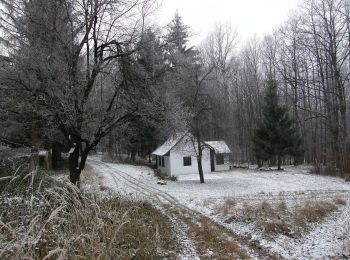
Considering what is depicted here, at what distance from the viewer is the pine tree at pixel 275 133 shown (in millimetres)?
37312

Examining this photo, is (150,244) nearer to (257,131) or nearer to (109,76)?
(109,76)

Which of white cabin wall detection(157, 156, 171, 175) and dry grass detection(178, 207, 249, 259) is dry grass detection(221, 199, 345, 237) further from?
white cabin wall detection(157, 156, 171, 175)

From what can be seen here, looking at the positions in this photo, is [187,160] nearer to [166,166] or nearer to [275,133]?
[166,166]

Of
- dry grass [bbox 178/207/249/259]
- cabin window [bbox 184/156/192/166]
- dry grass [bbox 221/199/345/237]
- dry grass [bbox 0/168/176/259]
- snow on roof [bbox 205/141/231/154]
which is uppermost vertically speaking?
snow on roof [bbox 205/141/231/154]

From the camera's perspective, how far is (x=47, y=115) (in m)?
9.94

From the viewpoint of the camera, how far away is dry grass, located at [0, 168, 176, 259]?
3211mm

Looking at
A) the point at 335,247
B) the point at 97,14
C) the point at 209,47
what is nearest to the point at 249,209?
the point at 335,247

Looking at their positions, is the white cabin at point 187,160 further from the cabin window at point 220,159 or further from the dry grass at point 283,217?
the dry grass at point 283,217

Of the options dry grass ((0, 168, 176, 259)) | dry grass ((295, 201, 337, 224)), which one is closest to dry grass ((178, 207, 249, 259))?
dry grass ((0, 168, 176, 259))

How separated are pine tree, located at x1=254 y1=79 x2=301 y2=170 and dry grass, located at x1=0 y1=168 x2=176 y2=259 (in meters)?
29.0

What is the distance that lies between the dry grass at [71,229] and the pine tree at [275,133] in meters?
29.0

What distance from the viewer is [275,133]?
123 ft

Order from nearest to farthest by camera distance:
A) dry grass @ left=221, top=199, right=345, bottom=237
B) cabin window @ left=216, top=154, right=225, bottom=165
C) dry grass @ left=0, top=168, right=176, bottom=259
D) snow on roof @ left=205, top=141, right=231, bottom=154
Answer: dry grass @ left=0, top=168, right=176, bottom=259 < dry grass @ left=221, top=199, right=345, bottom=237 < snow on roof @ left=205, top=141, right=231, bottom=154 < cabin window @ left=216, top=154, right=225, bottom=165

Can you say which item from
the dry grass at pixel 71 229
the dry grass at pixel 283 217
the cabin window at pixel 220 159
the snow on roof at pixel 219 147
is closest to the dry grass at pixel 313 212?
the dry grass at pixel 283 217
